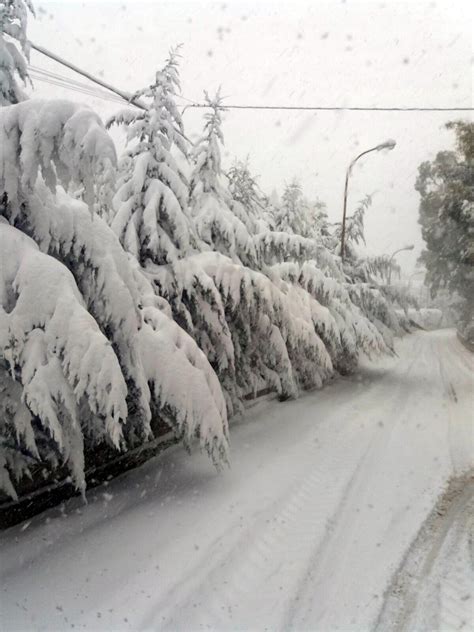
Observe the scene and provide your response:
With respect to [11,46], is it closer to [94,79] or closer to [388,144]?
[94,79]

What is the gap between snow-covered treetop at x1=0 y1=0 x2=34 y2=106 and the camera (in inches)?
203

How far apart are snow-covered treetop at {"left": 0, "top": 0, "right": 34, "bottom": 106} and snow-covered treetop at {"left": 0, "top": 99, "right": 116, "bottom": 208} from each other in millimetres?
1544

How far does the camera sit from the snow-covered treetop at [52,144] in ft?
12.3

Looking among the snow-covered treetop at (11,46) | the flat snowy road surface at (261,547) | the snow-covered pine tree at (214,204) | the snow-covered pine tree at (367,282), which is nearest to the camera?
the flat snowy road surface at (261,547)

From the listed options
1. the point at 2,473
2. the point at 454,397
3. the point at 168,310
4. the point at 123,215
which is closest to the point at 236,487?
the point at 168,310

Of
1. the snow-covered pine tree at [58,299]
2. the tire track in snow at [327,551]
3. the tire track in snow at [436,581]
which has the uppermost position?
the snow-covered pine tree at [58,299]

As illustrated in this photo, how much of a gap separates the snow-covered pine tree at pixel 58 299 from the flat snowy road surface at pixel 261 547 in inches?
31.6

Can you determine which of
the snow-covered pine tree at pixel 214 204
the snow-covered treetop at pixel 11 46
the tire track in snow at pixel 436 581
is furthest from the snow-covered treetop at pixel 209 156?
the tire track in snow at pixel 436 581

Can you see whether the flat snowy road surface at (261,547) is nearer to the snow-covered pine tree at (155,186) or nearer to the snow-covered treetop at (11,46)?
the snow-covered pine tree at (155,186)

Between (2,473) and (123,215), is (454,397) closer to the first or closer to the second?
(123,215)

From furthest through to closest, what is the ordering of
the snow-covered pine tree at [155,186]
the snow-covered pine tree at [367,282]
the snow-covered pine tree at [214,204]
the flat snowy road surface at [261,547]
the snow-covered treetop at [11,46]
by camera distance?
the snow-covered pine tree at [367,282] → the snow-covered pine tree at [214,204] → the snow-covered pine tree at [155,186] → the snow-covered treetop at [11,46] → the flat snowy road surface at [261,547]

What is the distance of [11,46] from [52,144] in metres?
2.42

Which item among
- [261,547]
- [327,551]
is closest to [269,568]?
[261,547]

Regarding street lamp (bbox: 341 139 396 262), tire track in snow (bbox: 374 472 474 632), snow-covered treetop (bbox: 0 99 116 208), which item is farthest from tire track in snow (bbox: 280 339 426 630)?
street lamp (bbox: 341 139 396 262)
